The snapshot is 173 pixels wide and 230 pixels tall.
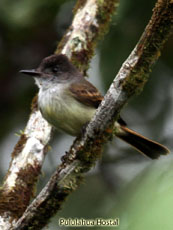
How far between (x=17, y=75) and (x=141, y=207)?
175 inches

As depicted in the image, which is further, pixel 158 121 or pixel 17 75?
pixel 17 75

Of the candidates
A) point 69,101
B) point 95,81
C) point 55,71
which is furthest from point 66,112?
point 95,81

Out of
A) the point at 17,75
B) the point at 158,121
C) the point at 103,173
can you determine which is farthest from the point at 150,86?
the point at 17,75

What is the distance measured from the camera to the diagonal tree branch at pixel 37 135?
2.94 metres

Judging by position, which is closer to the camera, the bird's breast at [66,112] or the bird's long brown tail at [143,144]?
the bird's breast at [66,112]

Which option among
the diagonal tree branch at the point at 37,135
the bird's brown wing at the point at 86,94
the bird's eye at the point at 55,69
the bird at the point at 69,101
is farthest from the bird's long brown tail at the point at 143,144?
the bird's eye at the point at 55,69

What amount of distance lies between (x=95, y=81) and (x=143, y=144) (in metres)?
1.45

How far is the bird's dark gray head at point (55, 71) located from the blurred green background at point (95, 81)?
12.2 inches

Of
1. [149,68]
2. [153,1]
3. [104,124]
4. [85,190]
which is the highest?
[153,1]

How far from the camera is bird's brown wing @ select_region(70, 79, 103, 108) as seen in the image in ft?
11.2

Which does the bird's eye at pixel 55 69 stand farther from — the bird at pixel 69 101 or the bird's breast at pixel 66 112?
the bird's breast at pixel 66 112

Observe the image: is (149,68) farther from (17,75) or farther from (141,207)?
(17,75)

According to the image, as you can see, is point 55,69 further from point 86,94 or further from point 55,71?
point 86,94

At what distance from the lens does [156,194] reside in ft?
2.55
